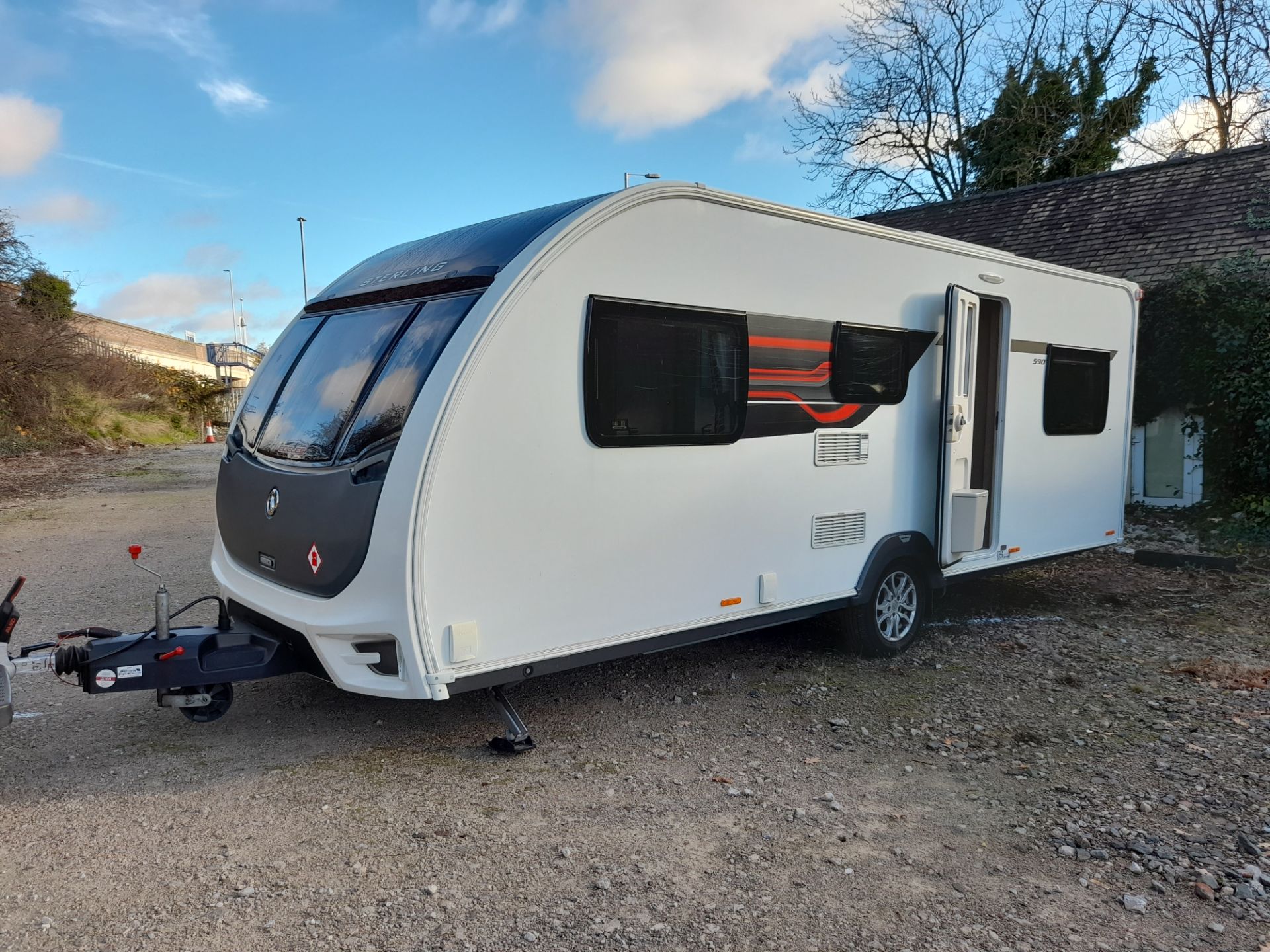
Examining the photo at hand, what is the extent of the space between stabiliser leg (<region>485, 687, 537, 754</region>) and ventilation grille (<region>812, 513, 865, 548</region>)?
2007 millimetres

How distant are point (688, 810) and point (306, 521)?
212 centimetres

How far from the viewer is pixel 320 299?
5.00m

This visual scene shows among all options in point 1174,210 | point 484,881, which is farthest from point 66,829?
point 1174,210

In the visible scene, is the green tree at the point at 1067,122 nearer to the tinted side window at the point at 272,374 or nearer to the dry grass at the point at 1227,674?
the dry grass at the point at 1227,674

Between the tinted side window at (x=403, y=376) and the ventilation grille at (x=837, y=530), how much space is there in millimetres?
2438

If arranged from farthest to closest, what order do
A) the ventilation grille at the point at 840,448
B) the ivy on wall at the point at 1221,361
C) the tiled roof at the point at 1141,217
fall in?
the tiled roof at the point at 1141,217 < the ivy on wall at the point at 1221,361 < the ventilation grille at the point at 840,448

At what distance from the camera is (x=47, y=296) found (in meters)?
21.0

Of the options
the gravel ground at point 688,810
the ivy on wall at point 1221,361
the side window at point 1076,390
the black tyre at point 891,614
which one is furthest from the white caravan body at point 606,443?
the ivy on wall at point 1221,361

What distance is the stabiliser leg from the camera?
4.23 m

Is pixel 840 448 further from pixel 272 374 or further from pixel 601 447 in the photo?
pixel 272 374

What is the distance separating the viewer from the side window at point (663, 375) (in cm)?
423

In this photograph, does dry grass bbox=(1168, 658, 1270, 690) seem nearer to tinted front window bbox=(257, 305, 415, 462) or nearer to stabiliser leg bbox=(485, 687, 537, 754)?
stabiliser leg bbox=(485, 687, 537, 754)

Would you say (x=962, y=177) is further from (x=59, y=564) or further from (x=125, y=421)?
(x=125, y=421)

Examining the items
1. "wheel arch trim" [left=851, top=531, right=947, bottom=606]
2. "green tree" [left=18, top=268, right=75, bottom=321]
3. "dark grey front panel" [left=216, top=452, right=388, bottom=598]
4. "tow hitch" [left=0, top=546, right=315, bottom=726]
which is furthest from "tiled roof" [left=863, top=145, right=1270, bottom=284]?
"green tree" [left=18, top=268, right=75, bottom=321]
